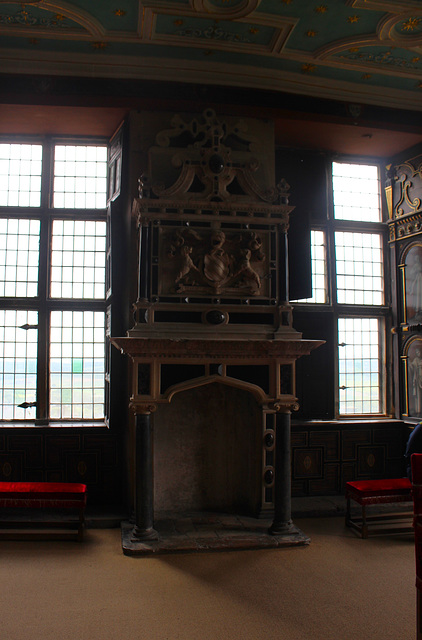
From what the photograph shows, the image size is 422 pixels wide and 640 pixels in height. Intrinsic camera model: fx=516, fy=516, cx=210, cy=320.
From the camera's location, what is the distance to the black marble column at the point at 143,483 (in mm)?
5746

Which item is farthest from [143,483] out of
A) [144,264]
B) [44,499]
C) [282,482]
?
[144,264]

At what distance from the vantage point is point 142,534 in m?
5.71

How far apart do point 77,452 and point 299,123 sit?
213 inches

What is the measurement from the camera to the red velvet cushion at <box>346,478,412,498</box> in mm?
6156

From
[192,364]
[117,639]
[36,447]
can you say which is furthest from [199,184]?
[117,639]

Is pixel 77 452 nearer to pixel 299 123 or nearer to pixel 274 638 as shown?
pixel 274 638

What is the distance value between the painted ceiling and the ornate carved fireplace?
0.73m

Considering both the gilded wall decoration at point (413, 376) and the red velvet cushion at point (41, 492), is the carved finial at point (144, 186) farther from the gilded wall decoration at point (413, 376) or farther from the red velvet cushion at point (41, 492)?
the gilded wall decoration at point (413, 376)

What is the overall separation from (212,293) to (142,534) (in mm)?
2870

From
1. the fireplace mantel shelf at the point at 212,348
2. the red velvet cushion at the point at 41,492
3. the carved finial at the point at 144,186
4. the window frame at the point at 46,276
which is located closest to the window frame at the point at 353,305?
the fireplace mantel shelf at the point at 212,348

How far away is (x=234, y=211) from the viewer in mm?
6426

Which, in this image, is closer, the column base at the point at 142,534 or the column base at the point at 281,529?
the column base at the point at 142,534

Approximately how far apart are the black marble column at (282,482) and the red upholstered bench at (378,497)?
2.65 feet

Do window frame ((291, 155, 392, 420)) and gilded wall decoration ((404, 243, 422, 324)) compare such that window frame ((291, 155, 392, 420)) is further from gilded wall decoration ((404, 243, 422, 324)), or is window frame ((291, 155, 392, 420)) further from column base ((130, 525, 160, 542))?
column base ((130, 525, 160, 542))
